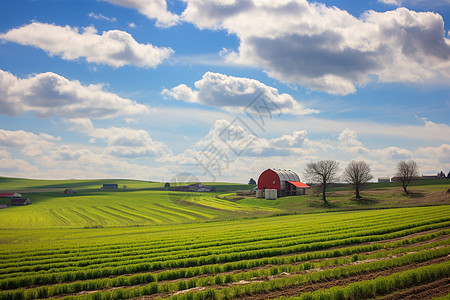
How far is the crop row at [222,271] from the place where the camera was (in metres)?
15.8

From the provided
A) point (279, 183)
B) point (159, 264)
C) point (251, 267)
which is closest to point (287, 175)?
point (279, 183)

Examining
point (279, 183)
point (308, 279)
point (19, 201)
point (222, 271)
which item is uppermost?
point (279, 183)

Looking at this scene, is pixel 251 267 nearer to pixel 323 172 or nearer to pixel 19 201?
pixel 323 172

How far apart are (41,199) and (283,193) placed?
82.3m

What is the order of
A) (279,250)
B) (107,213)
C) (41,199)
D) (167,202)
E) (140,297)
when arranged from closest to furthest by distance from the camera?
(140,297) → (279,250) → (107,213) → (167,202) → (41,199)

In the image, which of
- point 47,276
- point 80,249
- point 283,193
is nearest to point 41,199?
point 283,193

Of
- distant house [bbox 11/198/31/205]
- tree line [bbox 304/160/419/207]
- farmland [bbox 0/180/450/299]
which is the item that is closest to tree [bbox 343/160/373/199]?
tree line [bbox 304/160/419/207]

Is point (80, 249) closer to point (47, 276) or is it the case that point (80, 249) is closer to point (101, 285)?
point (47, 276)

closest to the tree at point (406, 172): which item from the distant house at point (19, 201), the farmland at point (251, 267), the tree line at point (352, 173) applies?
the tree line at point (352, 173)

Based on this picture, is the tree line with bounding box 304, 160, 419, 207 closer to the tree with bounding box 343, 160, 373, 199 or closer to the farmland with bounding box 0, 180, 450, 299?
the tree with bounding box 343, 160, 373, 199

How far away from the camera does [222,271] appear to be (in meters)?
18.2

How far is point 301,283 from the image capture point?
14453 mm

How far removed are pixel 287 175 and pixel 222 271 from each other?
289ft

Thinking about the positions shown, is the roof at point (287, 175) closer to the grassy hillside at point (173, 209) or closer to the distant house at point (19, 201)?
the grassy hillside at point (173, 209)
